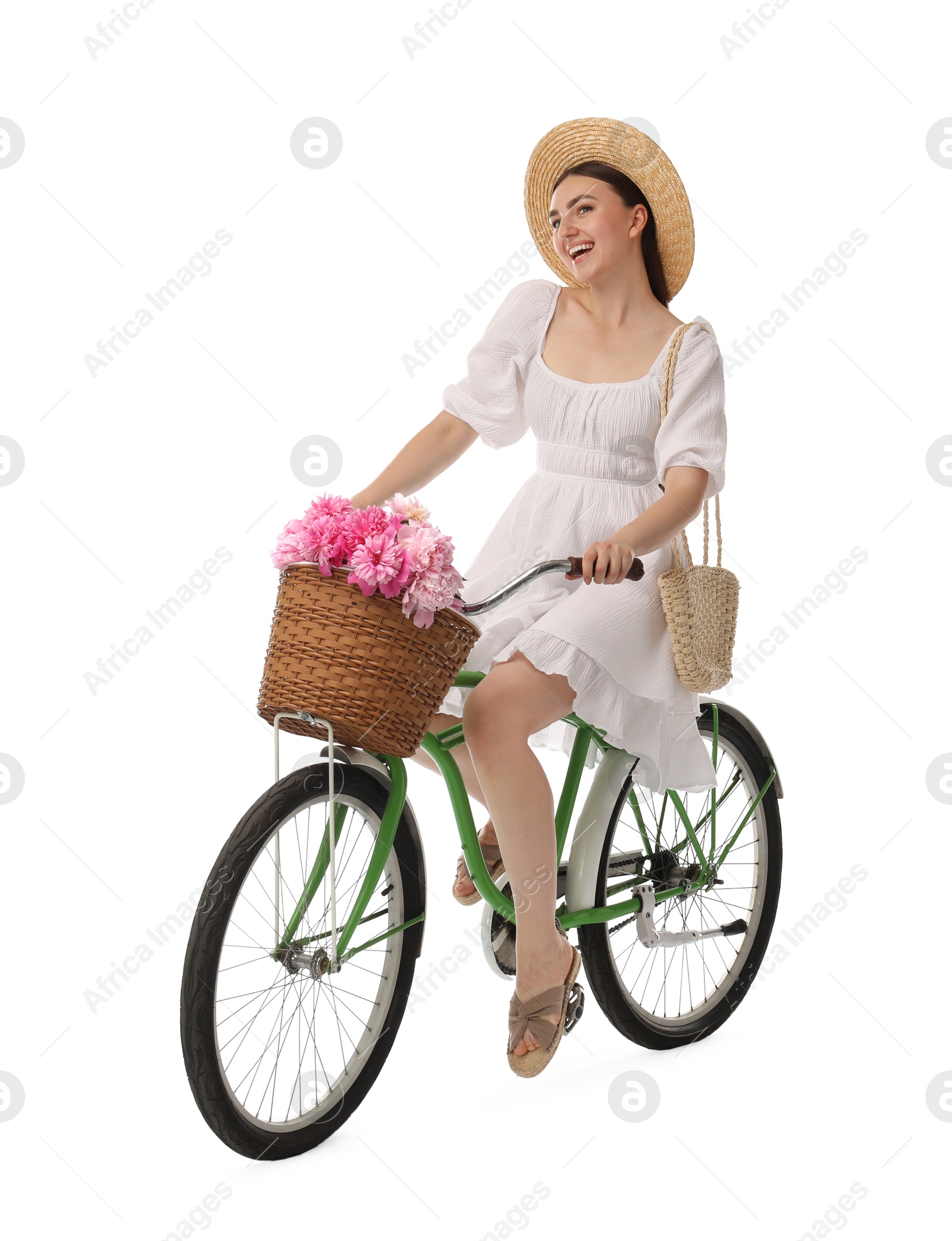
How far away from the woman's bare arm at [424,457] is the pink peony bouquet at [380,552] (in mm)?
553

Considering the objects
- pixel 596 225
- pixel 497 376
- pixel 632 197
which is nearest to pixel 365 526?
pixel 497 376

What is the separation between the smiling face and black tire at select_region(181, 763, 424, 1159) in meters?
1.53

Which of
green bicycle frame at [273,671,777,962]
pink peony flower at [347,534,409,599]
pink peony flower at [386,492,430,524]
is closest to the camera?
pink peony flower at [347,534,409,599]

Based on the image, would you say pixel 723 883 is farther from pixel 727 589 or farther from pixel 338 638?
pixel 338 638

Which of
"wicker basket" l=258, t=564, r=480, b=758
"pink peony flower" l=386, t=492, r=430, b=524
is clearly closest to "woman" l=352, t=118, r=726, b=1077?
"wicker basket" l=258, t=564, r=480, b=758

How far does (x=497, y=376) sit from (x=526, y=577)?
0.88 m

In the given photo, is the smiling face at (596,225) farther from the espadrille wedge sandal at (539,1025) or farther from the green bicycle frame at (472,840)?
the espadrille wedge sandal at (539,1025)

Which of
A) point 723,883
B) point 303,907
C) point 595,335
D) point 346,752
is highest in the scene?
point 595,335

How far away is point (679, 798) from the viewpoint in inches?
165

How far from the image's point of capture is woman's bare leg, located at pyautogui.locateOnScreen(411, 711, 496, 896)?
12.1 feet

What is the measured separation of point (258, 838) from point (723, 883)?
1778mm

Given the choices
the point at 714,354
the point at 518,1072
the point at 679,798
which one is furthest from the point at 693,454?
the point at 518,1072

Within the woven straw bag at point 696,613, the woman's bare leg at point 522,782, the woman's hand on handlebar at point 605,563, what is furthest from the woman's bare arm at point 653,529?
the woman's bare leg at point 522,782

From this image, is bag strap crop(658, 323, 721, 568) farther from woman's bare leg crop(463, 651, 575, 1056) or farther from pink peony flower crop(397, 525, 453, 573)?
pink peony flower crop(397, 525, 453, 573)
